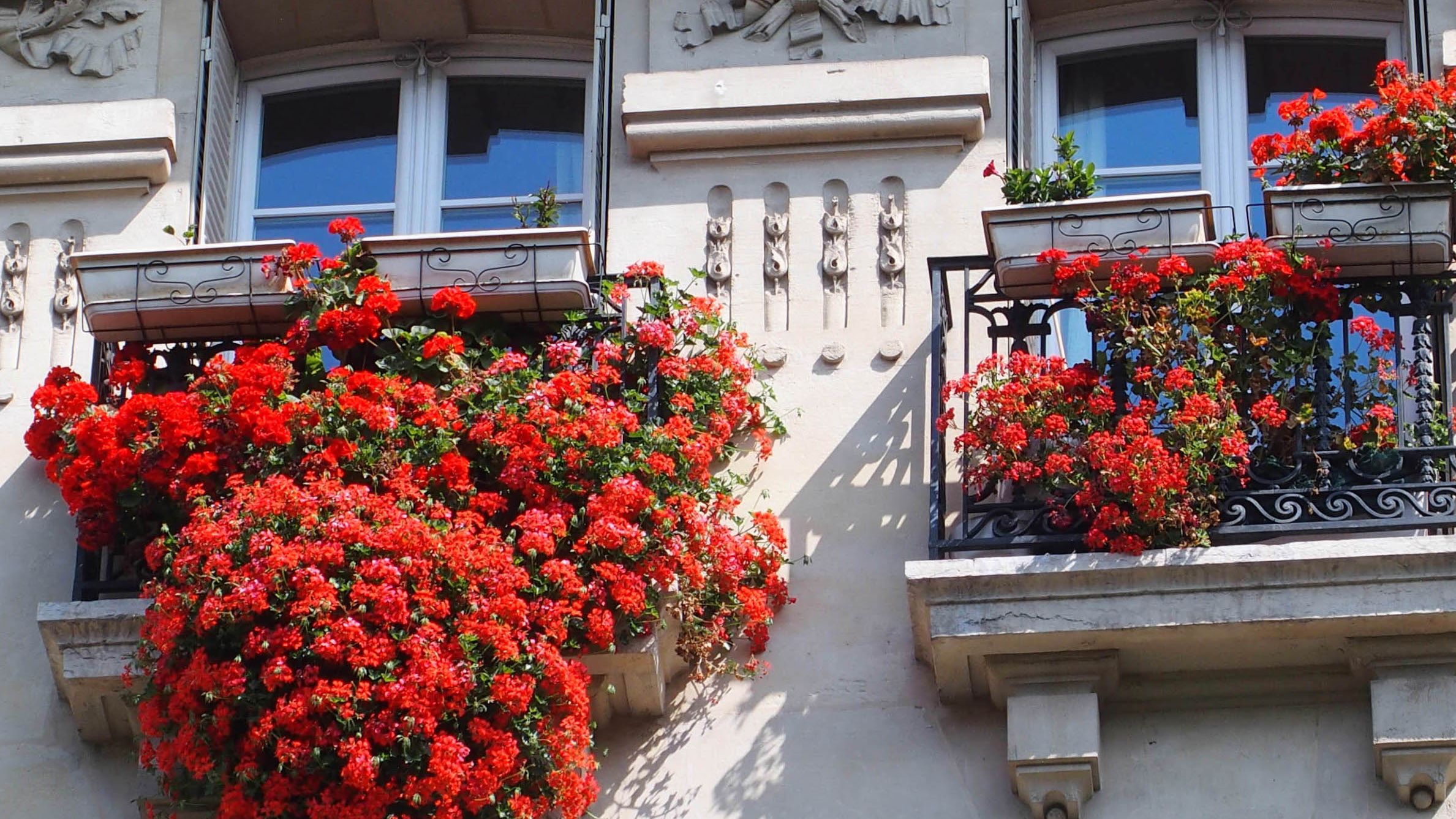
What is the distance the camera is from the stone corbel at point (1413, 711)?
8188 millimetres

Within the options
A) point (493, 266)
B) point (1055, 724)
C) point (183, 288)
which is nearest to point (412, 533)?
point (493, 266)

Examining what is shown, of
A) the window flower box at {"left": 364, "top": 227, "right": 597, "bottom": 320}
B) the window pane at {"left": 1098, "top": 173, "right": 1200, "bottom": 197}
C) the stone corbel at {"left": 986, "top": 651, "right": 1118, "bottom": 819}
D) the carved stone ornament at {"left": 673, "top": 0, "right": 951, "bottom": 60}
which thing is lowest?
the stone corbel at {"left": 986, "top": 651, "right": 1118, "bottom": 819}

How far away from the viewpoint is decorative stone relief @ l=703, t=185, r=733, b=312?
9758mm

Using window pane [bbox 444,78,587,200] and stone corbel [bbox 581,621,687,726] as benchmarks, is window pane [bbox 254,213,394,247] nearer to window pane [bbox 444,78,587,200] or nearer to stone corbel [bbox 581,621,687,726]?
window pane [bbox 444,78,587,200]

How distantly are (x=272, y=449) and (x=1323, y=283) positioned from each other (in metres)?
3.40

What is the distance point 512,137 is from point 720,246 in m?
1.41

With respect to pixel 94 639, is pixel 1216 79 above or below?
above

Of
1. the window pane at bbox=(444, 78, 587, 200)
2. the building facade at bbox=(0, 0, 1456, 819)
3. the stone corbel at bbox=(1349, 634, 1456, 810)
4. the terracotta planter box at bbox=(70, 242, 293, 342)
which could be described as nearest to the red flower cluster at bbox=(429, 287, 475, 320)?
the building facade at bbox=(0, 0, 1456, 819)

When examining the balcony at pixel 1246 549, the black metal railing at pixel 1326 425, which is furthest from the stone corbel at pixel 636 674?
the black metal railing at pixel 1326 425

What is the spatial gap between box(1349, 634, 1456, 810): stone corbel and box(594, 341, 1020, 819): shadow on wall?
3.72 ft

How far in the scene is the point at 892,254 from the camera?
9.73 metres

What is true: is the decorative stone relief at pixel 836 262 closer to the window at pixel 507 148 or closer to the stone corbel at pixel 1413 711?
the window at pixel 507 148

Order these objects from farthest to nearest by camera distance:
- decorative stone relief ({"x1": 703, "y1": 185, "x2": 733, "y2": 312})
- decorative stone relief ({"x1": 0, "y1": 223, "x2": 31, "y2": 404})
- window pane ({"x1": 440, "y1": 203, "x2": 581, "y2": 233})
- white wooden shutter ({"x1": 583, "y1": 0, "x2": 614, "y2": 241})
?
window pane ({"x1": 440, "y1": 203, "x2": 581, "y2": 233})
white wooden shutter ({"x1": 583, "y1": 0, "x2": 614, "y2": 241})
decorative stone relief ({"x1": 0, "y1": 223, "x2": 31, "y2": 404})
decorative stone relief ({"x1": 703, "y1": 185, "x2": 733, "y2": 312})

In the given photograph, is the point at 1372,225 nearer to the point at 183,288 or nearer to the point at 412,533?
the point at 412,533
